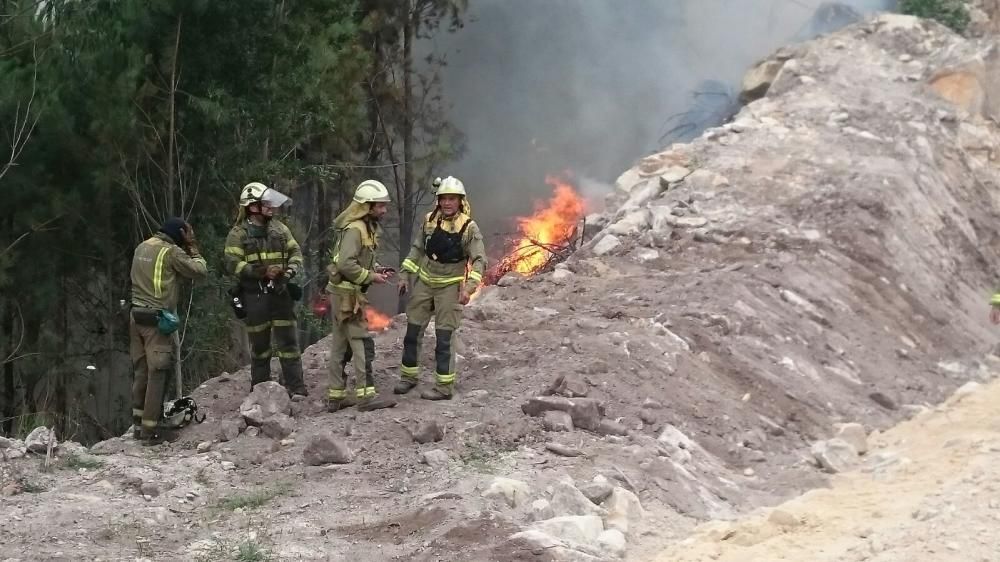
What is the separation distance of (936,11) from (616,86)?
8824mm

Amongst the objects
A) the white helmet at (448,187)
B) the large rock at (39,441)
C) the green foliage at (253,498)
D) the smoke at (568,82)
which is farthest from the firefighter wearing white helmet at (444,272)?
the smoke at (568,82)

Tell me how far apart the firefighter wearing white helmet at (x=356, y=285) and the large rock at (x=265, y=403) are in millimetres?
316

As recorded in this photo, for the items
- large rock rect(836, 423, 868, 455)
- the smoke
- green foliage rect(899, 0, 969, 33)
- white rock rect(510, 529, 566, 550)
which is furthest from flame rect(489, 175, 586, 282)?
white rock rect(510, 529, 566, 550)

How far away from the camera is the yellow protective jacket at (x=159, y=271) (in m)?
6.96

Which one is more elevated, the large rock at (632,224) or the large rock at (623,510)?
the large rock at (632,224)

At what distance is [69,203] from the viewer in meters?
12.3

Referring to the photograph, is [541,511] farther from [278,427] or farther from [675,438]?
[278,427]

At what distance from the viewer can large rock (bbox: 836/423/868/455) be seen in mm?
7328

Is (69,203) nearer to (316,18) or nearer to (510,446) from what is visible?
(316,18)

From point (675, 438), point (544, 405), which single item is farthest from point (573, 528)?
point (675, 438)

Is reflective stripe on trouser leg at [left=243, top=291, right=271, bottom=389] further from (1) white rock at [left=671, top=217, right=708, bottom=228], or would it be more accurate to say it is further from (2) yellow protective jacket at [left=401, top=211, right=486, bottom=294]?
(1) white rock at [left=671, top=217, right=708, bottom=228]

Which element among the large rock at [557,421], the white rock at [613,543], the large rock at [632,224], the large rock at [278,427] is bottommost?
the white rock at [613,543]

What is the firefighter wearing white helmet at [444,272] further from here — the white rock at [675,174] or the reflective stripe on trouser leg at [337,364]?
the white rock at [675,174]

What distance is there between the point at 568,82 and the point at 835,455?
62.8 ft
